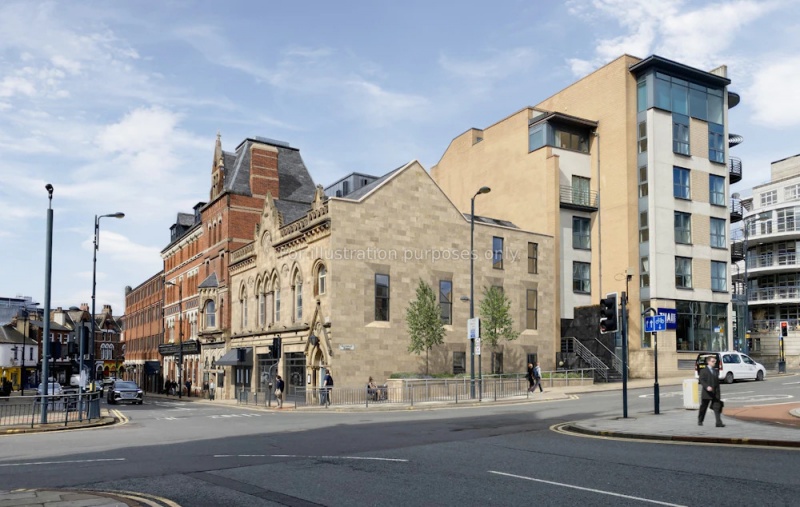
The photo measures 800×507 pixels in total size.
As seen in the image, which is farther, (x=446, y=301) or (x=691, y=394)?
(x=446, y=301)

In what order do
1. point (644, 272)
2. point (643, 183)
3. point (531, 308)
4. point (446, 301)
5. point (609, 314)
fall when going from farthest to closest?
point (643, 183) < point (644, 272) < point (531, 308) < point (446, 301) < point (609, 314)

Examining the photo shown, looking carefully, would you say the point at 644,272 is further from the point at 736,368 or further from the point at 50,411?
the point at 50,411

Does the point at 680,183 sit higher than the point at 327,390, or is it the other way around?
the point at 680,183

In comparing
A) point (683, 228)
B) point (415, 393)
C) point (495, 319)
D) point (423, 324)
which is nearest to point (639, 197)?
point (683, 228)

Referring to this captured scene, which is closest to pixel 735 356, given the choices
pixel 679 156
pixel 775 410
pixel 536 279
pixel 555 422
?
pixel 536 279

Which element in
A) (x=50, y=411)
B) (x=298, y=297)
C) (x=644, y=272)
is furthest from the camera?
(x=644, y=272)

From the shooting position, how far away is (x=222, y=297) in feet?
185

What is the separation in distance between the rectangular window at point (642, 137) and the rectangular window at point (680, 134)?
87.3 inches

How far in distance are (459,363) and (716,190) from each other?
81.4ft

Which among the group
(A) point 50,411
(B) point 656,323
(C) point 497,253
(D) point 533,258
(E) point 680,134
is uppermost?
(E) point 680,134

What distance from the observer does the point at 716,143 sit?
52.7 metres

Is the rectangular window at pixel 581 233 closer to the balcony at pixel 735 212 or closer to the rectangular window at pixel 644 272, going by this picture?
the rectangular window at pixel 644 272

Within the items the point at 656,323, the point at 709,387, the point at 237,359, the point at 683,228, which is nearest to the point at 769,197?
the point at 683,228

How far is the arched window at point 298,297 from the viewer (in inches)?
1686
